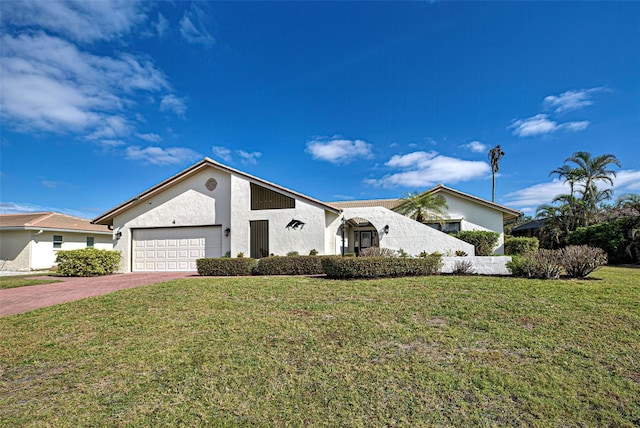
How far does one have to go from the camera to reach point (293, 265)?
14.4 metres

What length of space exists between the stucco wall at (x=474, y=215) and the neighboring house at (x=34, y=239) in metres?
27.5

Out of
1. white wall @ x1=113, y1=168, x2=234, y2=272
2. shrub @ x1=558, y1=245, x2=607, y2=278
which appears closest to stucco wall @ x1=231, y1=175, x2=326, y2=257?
white wall @ x1=113, y1=168, x2=234, y2=272

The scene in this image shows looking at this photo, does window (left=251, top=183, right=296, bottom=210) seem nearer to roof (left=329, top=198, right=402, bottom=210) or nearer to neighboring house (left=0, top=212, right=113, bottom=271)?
roof (left=329, top=198, right=402, bottom=210)

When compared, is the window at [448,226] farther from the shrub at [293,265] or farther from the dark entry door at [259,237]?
the dark entry door at [259,237]

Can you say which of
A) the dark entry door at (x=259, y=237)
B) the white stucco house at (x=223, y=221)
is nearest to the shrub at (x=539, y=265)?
the white stucco house at (x=223, y=221)

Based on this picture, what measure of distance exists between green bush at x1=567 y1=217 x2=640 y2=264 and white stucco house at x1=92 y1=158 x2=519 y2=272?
15.4 meters

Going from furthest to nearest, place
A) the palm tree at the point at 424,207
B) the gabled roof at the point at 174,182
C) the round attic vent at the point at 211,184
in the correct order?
the palm tree at the point at 424,207, the round attic vent at the point at 211,184, the gabled roof at the point at 174,182

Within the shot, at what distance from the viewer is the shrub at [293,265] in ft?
47.0

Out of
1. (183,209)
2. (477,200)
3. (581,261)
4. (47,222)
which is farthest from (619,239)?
(47,222)

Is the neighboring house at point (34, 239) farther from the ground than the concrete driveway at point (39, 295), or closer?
farther from the ground

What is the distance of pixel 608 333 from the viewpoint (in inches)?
220

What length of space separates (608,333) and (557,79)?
1294 cm

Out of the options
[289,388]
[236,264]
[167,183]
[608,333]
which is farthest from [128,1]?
[608,333]

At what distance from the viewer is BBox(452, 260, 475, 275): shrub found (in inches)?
459
